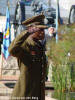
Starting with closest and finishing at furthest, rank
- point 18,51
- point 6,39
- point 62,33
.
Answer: point 18,51 < point 62,33 < point 6,39

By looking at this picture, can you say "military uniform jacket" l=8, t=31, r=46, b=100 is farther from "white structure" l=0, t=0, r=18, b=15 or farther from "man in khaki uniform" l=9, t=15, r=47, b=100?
"white structure" l=0, t=0, r=18, b=15

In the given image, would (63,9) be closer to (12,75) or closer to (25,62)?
(12,75)

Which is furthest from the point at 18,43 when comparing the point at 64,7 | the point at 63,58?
the point at 64,7

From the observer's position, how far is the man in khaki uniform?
15.2ft

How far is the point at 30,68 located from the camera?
470 centimetres

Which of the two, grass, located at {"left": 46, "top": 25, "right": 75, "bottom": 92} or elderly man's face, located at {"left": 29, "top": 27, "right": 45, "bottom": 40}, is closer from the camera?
elderly man's face, located at {"left": 29, "top": 27, "right": 45, "bottom": 40}

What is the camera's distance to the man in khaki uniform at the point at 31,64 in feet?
15.2

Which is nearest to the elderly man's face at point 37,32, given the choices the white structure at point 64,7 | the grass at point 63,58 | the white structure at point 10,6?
the grass at point 63,58

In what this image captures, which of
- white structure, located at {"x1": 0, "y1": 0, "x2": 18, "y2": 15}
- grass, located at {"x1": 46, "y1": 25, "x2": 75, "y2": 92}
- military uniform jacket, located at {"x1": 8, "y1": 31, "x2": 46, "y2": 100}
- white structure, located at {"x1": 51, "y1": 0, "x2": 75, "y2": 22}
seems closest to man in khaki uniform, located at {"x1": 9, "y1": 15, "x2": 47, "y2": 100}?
military uniform jacket, located at {"x1": 8, "y1": 31, "x2": 46, "y2": 100}

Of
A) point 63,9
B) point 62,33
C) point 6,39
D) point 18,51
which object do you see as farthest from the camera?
point 63,9

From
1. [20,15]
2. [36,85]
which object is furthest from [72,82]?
[20,15]

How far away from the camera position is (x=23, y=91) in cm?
472

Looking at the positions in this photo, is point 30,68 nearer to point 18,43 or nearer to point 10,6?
point 18,43

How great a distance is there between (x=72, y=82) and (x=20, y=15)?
12.8 metres
